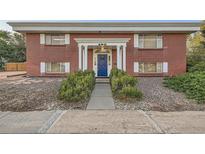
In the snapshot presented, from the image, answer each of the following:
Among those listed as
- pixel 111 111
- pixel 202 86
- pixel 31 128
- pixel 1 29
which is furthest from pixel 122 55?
pixel 1 29

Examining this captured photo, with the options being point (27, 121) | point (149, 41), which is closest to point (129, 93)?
point (27, 121)

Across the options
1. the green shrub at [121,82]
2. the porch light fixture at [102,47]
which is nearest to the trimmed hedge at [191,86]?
the green shrub at [121,82]

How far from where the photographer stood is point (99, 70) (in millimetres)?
23125

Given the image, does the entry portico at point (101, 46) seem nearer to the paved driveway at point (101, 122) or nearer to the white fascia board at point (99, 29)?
the white fascia board at point (99, 29)

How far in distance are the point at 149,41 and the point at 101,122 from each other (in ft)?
50.3

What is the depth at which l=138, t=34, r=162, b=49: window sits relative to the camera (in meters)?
22.4

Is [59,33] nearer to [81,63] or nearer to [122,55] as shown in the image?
[81,63]

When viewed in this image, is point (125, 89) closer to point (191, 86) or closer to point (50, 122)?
point (191, 86)

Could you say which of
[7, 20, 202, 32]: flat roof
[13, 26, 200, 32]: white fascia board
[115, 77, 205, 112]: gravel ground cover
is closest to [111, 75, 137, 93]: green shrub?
[115, 77, 205, 112]: gravel ground cover

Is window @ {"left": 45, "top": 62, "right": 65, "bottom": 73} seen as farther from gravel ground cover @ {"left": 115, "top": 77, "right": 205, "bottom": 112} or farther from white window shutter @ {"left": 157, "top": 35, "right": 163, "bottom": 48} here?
gravel ground cover @ {"left": 115, "top": 77, "right": 205, "bottom": 112}

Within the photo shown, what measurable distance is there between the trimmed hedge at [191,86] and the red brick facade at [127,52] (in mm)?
5620

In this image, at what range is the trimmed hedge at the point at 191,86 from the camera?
13.1m
